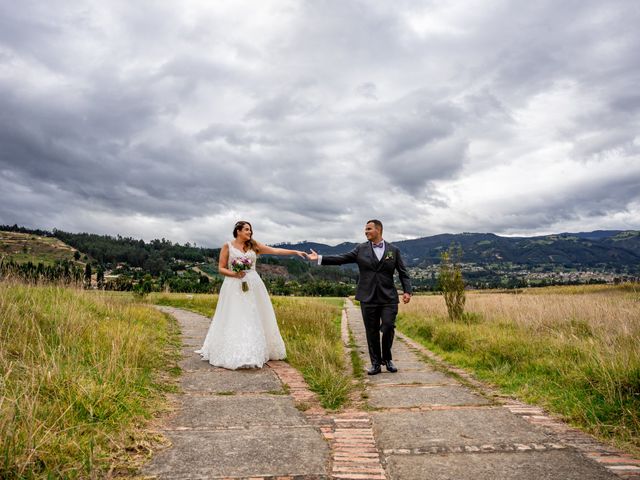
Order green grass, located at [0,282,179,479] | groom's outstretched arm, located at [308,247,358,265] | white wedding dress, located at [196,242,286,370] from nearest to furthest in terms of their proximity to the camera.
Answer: green grass, located at [0,282,179,479]
white wedding dress, located at [196,242,286,370]
groom's outstretched arm, located at [308,247,358,265]

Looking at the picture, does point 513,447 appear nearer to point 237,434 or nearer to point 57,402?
point 237,434

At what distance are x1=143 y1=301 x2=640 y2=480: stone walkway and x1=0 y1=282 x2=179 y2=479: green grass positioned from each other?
1.09 ft

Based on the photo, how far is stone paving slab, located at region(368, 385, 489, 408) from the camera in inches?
185

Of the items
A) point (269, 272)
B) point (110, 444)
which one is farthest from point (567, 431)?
point (269, 272)

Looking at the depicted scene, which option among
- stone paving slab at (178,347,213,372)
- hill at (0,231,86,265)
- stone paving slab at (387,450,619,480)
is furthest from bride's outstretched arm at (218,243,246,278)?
hill at (0,231,86,265)

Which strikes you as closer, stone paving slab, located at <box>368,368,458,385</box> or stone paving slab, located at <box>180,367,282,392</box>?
stone paving slab, located at <box>180,367,282,392</box>

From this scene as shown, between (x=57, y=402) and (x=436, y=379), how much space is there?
15.7ft

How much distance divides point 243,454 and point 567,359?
494 cm

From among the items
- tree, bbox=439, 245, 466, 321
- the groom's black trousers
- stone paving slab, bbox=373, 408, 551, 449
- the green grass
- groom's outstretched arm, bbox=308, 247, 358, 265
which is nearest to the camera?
the green grass

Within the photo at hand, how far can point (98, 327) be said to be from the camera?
6629mm

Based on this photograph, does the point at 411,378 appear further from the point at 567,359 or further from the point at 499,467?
the point at 499,467

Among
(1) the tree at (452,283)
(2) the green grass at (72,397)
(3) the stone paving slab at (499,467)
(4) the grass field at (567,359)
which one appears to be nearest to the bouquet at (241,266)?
(2) the green grass at (72,397)

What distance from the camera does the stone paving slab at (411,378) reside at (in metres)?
5.91

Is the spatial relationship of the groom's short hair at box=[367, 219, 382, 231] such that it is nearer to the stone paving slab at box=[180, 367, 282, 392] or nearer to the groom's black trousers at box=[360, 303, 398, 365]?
the groom's black trousers at box=[360, 303, 398, 365]
